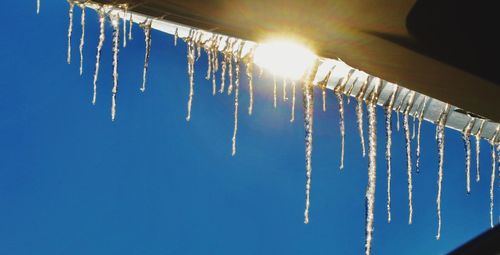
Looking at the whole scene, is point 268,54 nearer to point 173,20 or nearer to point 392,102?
point 173,20

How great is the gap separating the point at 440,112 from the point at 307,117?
1.32m

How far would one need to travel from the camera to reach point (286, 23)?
282 centimetres

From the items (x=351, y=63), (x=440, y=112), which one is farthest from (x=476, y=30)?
(x=440, y=112)

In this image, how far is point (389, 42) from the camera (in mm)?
2893

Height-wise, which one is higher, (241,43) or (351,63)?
(241,43)

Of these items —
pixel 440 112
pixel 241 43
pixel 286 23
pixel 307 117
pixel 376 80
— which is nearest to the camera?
pixel 286 23

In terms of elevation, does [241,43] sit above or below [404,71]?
above

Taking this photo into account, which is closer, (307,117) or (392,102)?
(392,102)

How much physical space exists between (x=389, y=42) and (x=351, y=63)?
40 centimetres

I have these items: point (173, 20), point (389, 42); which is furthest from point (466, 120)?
point (173, 20)

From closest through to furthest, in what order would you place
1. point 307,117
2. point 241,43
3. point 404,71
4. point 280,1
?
point 280,1 < point 404,71 < point 241,43 < point 307,117

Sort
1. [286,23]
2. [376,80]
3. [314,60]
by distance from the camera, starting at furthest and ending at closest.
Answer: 1. [376,80]
2. [314,60]
3. [286,23]

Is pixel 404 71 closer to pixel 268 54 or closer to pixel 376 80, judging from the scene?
pixel 268 54

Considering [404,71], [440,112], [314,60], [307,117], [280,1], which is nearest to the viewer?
[280,1]
